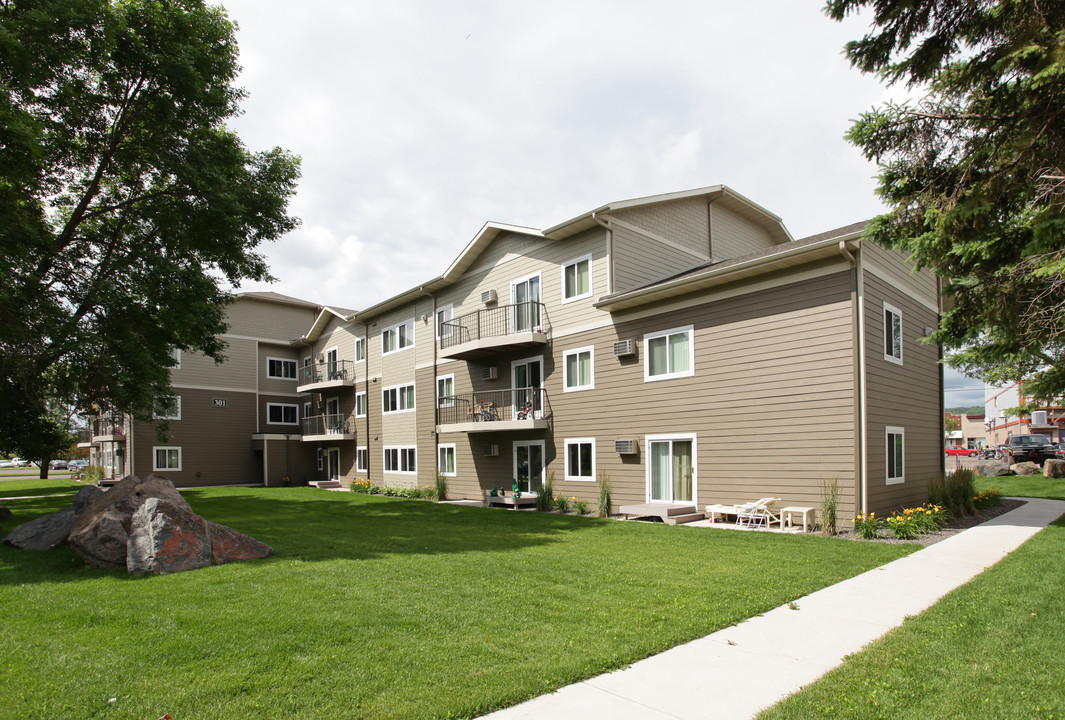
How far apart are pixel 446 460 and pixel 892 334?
15.5 m

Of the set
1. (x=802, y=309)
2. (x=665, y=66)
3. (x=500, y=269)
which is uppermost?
(x=665, y=66)

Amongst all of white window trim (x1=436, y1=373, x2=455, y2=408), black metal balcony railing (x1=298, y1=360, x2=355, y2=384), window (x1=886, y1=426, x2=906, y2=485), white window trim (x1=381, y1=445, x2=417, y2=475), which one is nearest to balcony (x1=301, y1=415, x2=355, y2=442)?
black metal balcony railing (x1=298, y1=360, x2=355, y2=384)

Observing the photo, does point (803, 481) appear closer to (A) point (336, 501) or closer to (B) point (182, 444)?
(A) point (336, 501)

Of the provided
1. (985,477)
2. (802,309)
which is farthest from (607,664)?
(985,477)

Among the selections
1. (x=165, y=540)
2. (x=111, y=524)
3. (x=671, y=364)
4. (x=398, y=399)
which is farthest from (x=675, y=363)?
(x=398, y=399)

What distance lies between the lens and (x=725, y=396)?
13.7 metres

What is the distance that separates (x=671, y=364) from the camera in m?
15.0

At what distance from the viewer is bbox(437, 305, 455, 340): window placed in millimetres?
22172

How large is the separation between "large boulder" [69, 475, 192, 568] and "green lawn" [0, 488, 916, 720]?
0.27 m

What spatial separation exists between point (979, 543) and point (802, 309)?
5105 millimetres

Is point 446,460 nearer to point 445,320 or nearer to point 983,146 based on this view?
point 445,320

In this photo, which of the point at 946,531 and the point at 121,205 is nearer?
the point at 946,531

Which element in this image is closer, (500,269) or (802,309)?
(802,309)

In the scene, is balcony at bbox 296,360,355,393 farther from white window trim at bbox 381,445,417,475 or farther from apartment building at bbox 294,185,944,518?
apartment building at bbox 294,185,944,518
